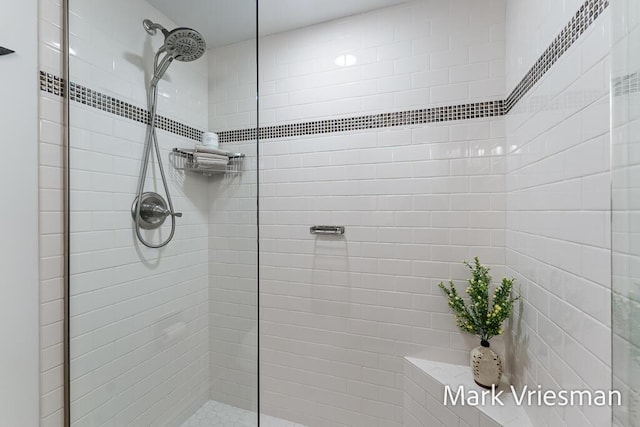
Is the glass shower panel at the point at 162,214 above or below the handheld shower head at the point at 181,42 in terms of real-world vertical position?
below

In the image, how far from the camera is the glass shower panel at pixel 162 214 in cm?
118

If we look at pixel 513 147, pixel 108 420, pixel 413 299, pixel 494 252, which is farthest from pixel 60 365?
pixel 513 147

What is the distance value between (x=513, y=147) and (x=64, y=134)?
2056 millimetres

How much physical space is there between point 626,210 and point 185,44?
1687 millimetres

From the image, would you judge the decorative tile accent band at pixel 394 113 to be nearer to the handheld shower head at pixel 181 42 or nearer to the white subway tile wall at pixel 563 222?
the white subway tile wall at pixel 563 222

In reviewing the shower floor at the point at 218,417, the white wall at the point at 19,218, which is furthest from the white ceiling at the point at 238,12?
the shower floor at the point at 218,417

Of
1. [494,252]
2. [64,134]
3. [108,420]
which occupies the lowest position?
[108,420]

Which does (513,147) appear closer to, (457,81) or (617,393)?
(457,81)

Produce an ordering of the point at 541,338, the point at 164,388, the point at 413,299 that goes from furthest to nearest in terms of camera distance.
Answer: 1. the point at 413,299
2. the point at 164,388
3. the point at 541,338

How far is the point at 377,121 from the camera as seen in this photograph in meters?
1.75

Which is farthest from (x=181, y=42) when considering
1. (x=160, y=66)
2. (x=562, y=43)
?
(x=562, y=43)

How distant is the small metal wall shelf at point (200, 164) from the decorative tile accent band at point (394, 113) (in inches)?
3.2

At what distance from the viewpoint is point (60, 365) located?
3.65ft

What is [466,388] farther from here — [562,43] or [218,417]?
[562,43]
